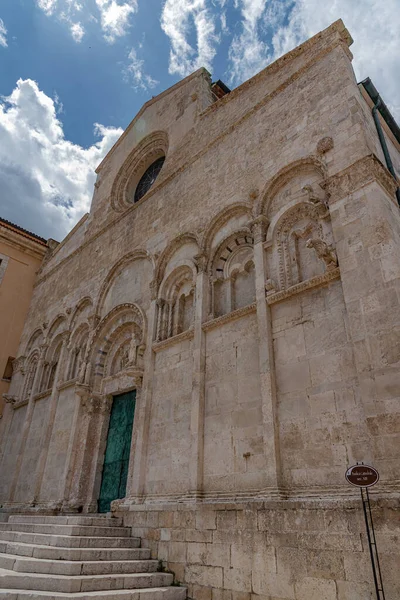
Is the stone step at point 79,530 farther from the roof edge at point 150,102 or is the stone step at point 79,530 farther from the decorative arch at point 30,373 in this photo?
the roof edge at point 150,102

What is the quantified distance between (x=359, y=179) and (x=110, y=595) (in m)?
6.43

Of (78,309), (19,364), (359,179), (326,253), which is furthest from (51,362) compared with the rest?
(359,179)

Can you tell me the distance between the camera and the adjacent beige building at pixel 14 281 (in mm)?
15117

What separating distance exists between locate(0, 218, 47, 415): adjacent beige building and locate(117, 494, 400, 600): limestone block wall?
35.5 ft

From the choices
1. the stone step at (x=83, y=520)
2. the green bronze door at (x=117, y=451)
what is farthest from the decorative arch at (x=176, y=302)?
the stone step at (x=83, y=520)

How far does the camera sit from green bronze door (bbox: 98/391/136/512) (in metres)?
8.77

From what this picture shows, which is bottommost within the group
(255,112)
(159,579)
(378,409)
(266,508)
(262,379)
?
(159,579)

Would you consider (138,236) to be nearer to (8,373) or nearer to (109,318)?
(109,318)

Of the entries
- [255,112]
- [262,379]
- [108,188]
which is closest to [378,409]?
[262,379]

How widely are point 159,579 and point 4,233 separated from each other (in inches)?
578

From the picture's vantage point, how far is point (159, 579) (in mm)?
5699

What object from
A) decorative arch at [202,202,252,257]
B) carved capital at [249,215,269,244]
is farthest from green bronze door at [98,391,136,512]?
carved capital at [249,215,269,244]

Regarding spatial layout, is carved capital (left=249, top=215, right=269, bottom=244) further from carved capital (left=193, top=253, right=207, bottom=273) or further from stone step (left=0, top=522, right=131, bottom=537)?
stone step (left=0, top=522, right=131, bottom=537)

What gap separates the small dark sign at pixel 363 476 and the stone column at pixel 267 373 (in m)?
1.70
